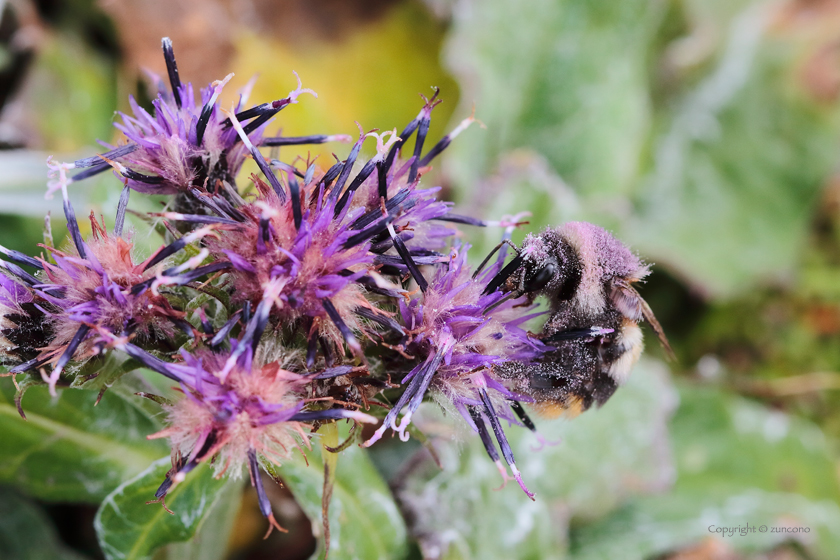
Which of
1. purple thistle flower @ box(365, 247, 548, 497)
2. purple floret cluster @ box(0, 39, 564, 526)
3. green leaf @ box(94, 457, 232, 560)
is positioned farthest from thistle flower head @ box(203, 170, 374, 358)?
green leaf @ box(94, 457, 232, 560)

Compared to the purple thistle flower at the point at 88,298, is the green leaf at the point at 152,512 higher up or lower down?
lower down

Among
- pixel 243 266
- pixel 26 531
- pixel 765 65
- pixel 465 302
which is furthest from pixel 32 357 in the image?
pixel 765 65

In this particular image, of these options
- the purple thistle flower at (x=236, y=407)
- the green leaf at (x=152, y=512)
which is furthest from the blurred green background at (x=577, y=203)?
the purple thistle flower at (x=236, y=407)

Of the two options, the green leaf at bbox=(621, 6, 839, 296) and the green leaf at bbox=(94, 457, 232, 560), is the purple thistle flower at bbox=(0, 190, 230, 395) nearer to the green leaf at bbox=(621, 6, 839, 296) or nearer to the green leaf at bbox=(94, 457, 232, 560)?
the green leaf at bbox=(94, 457, 232, 560)

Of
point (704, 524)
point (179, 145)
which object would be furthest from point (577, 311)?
point (704, 524)

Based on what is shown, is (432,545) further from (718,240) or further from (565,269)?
(718,240)

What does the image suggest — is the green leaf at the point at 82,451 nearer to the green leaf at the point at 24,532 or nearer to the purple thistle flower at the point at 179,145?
the green leaf at the point at 24,532

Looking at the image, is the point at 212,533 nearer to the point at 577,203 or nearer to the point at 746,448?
the point at 577,203
